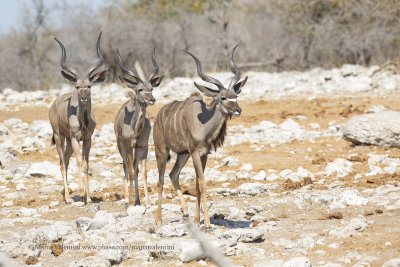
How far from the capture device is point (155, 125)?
780 centimetres

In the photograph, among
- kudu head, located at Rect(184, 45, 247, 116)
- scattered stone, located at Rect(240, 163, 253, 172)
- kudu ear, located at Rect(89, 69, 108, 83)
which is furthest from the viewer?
scattered stone, located at Rect(240, 163, 253, 172)

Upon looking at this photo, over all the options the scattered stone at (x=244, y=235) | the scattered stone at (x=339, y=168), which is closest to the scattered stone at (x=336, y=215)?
the scattered stone at (x=244, y=235)

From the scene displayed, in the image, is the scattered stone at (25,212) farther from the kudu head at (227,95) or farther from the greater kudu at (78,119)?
the kudu head at (227,95)

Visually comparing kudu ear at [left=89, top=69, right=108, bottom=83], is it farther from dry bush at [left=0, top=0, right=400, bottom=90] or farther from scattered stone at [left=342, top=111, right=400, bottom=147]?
dry bush at [left=0, top=0, right=400, bottom=90]

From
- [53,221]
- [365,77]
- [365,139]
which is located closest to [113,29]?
[365,77]

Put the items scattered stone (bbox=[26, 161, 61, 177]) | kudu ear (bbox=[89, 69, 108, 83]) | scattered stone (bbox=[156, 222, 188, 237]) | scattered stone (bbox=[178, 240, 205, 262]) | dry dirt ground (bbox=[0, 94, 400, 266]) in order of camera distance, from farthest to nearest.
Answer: scattered stone (bbox=[26, 161, 61, 177])
kudu ear (bbox=[89, 69, 108, 83])
scattered stone (bbox=[156, 222, 188, 237])
dry dirt ground (bbox=[0, 94, 400, 266])
scattered stone (bbox=[178, 240, 205, 262])

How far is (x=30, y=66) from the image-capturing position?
2823cm

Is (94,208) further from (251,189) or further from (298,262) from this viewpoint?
(298,262)

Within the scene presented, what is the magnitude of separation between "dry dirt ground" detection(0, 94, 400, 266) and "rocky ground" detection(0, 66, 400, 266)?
0.07 ft

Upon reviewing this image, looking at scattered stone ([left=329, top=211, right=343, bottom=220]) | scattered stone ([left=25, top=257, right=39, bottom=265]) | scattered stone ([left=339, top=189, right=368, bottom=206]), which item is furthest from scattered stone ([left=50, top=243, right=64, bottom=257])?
scattered stone ([left=339, top=189, right=368, bottom=206])

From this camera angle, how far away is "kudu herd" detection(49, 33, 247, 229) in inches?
274

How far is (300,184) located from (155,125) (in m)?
2.62

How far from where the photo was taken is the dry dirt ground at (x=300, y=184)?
18.7 ft

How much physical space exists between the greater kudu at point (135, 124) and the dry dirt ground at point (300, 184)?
2.07ft
